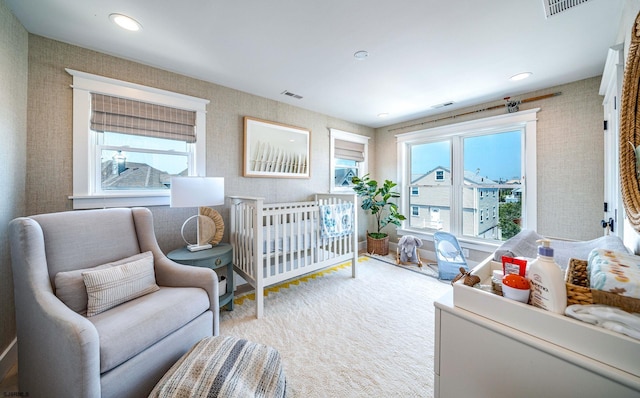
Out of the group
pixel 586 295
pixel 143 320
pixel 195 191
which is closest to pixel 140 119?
pixel 195 191

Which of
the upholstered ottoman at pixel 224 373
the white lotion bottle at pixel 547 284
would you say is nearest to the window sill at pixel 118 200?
the upholstered ottoman at pixel 224 373

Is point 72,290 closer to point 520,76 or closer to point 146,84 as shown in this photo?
point 146,84

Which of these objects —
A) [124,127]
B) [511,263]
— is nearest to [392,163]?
[511,263]

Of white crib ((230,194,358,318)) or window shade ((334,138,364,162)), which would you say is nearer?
white crib ((230,194,358,318))

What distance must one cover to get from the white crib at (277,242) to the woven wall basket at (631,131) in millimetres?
2148

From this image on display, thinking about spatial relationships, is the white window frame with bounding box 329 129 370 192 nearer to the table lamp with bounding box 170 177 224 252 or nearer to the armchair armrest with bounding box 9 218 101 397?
the table lamp with bounding box 170 177 224 252

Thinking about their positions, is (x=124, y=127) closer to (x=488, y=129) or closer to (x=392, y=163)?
(x=392, y=163)

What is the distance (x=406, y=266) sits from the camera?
3.33m

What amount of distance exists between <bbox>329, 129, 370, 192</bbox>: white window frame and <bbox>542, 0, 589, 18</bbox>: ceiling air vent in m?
2.60

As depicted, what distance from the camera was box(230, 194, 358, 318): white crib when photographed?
2096 millimetres

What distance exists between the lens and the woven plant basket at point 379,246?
3.88 metres

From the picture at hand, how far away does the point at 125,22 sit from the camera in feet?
5.32

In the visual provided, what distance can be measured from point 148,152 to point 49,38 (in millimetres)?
1027

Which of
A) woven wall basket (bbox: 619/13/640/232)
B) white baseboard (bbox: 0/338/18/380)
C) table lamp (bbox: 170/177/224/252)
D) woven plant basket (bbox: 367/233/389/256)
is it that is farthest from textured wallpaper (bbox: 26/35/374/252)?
woven wall basket (bbox: 619/13/640/232)
